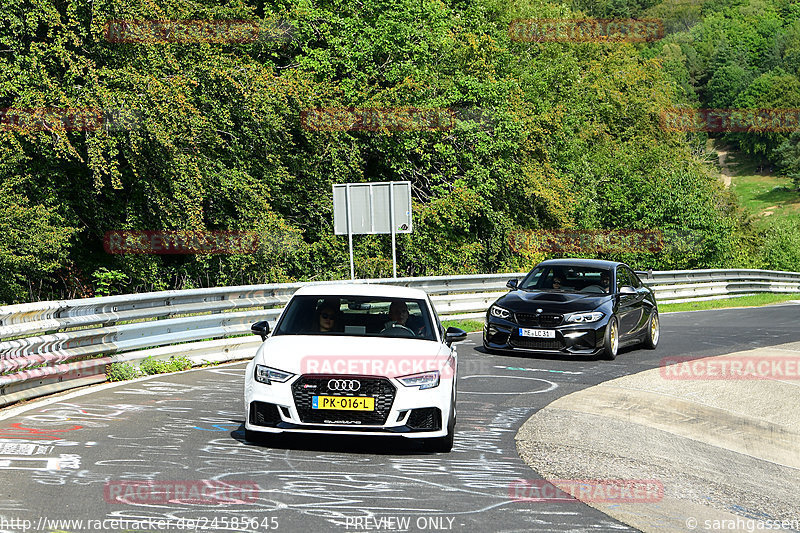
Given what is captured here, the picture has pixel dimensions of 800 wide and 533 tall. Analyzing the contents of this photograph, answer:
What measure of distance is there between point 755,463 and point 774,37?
191 meters

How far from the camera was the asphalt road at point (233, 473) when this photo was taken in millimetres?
5824

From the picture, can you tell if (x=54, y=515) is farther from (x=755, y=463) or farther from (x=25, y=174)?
(x=25, y=174)

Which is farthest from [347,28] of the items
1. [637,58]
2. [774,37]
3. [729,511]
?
[774,37]

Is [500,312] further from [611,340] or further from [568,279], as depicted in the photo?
[611,340]

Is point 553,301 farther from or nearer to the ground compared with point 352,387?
nearer to the ground

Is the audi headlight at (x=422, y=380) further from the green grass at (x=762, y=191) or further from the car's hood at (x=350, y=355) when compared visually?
the green grass at (x=762, y=191)

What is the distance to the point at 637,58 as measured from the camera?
69000 mm

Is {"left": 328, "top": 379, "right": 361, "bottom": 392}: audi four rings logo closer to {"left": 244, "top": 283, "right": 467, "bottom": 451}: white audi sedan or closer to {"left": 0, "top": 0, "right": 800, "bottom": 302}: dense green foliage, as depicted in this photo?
→ {"left": 244, "top": 283, "right": 467, "bottom": 451}: white audi sedan

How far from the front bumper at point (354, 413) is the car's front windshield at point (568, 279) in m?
8.44

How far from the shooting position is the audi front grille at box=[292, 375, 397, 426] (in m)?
7.83

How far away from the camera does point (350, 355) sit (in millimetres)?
8094

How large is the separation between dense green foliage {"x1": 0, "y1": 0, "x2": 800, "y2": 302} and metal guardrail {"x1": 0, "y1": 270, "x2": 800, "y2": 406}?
693 cm

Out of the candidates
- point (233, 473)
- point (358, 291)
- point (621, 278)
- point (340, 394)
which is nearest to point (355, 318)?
point (358, 291)

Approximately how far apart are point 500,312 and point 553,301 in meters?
0.84
